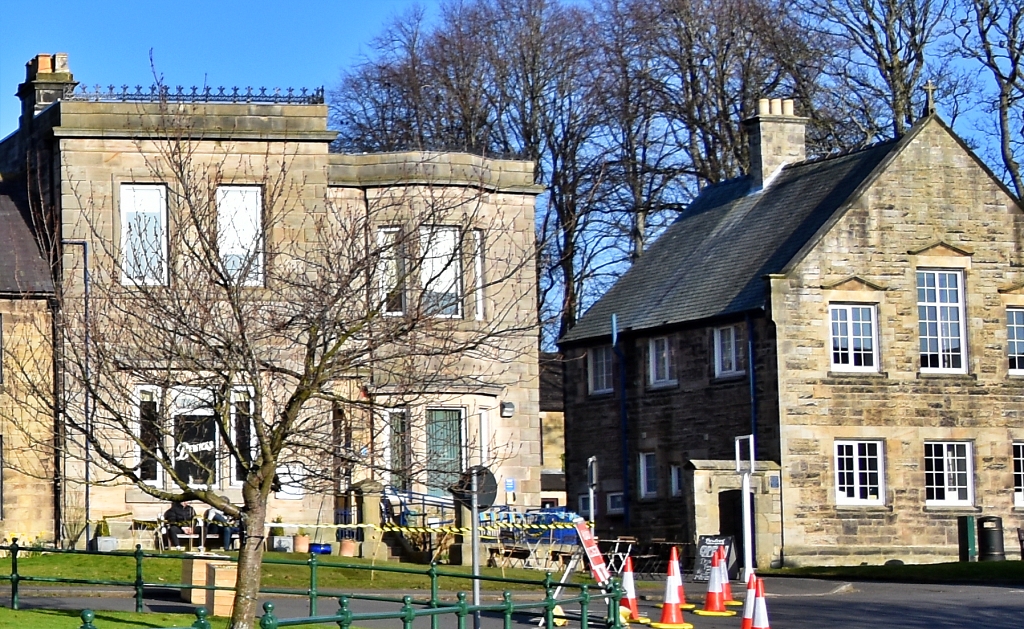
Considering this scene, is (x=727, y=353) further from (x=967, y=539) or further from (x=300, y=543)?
(x=300, y=543)

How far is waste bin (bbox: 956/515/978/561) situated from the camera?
3675 cm

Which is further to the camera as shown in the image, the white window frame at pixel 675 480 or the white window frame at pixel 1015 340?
the white window frame at pixel 675 480

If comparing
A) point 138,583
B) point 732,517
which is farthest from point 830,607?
point 732,517

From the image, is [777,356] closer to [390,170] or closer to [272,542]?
[390,170]

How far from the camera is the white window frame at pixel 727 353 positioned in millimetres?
39969

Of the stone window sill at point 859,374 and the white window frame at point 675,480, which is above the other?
the stone window sill at point 859,374

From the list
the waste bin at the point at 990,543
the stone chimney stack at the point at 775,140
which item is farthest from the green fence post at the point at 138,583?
the stone chimney stack at the point at 775,140

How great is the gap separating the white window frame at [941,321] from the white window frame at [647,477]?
280 inches

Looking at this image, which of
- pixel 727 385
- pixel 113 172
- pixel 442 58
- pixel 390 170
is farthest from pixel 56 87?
pixel 442 58

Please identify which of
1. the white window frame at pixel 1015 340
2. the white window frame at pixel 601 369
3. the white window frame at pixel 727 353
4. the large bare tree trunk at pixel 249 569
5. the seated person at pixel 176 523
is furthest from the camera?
the white window frame at pixel 601 369

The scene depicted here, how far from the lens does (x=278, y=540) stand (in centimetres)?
3055

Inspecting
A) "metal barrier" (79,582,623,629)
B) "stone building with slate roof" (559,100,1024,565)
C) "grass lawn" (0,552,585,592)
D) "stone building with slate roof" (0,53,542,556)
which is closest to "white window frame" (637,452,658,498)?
"stone building with slate roof" (559,100,1024,565)

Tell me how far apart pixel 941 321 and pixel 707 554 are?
9.44 meters

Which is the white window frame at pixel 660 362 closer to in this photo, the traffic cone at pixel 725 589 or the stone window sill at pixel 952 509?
the stone window sill at pixel 952 509
